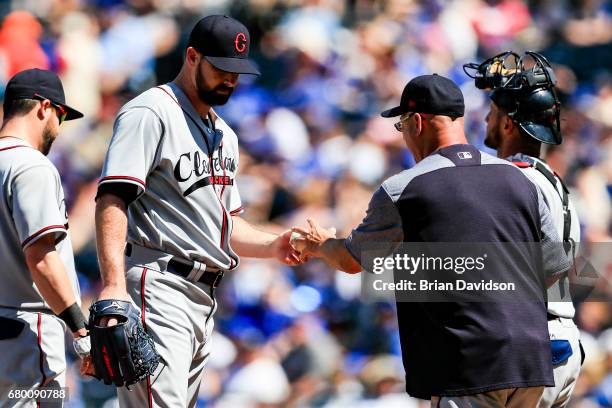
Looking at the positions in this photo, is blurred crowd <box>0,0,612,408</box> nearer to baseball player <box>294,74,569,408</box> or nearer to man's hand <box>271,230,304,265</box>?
man's hand <box>271,230,304,265</box>

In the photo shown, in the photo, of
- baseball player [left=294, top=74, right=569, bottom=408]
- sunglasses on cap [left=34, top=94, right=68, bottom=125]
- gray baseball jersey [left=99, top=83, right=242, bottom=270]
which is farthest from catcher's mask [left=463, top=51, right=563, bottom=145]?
sunglasses on cap [left=34, top=94, right=68, bottom=125]

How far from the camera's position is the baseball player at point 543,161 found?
4809 millimetres

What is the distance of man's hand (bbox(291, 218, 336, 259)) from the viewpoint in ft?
15.6

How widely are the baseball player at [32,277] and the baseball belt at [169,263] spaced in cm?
31

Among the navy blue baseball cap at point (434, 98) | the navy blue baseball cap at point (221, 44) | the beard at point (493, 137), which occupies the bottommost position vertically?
the beard at point (493, 137)

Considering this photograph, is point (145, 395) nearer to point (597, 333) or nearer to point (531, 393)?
point (531, 393)

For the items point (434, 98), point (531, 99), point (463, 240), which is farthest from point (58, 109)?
point (531, 99)

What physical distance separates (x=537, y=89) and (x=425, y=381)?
1.92 metres

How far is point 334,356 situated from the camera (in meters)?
7.82

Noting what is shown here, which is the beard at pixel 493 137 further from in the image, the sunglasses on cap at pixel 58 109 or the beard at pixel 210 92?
the sunglasses on cap at pixel 58 109

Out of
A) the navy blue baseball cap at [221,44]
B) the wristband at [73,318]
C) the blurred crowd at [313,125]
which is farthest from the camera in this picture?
the blurred crowd at [313,125]

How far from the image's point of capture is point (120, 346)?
3.78m

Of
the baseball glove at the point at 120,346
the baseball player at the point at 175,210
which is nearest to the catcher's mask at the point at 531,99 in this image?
the baseball player at the point at 175,210

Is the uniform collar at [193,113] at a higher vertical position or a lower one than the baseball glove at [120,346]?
higher
